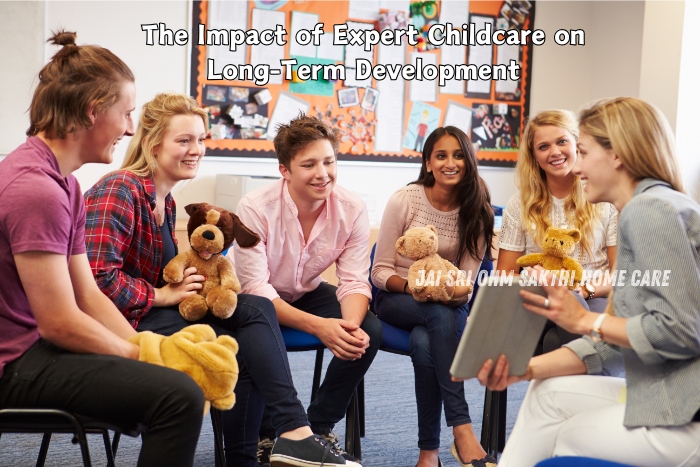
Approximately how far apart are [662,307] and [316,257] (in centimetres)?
135

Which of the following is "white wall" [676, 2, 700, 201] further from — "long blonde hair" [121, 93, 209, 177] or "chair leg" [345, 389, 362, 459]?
"long blonde hair" [121, 93, 209, 177]

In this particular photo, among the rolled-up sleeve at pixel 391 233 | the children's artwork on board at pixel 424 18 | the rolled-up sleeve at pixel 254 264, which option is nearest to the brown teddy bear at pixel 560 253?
the rolled-up sleeve at pixel 391 233

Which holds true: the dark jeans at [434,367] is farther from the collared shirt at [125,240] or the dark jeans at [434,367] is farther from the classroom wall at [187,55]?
the classroom wall at [187,55]

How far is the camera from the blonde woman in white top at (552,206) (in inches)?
101

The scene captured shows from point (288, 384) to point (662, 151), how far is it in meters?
1.18

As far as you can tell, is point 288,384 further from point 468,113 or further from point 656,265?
point 468,113

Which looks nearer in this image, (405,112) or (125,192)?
(125,192)

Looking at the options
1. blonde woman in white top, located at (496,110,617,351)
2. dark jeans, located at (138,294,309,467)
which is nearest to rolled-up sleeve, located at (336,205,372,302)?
dark jeans, located at (138,294,309,467)

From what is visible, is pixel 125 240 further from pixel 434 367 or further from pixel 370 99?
pixel 370 99

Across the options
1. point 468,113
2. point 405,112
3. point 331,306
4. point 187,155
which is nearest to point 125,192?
point 187,155

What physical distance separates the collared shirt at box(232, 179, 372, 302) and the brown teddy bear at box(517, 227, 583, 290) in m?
0.60

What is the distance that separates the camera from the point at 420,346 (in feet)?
7.78

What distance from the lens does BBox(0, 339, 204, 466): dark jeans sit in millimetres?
1480

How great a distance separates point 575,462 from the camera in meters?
1.37
